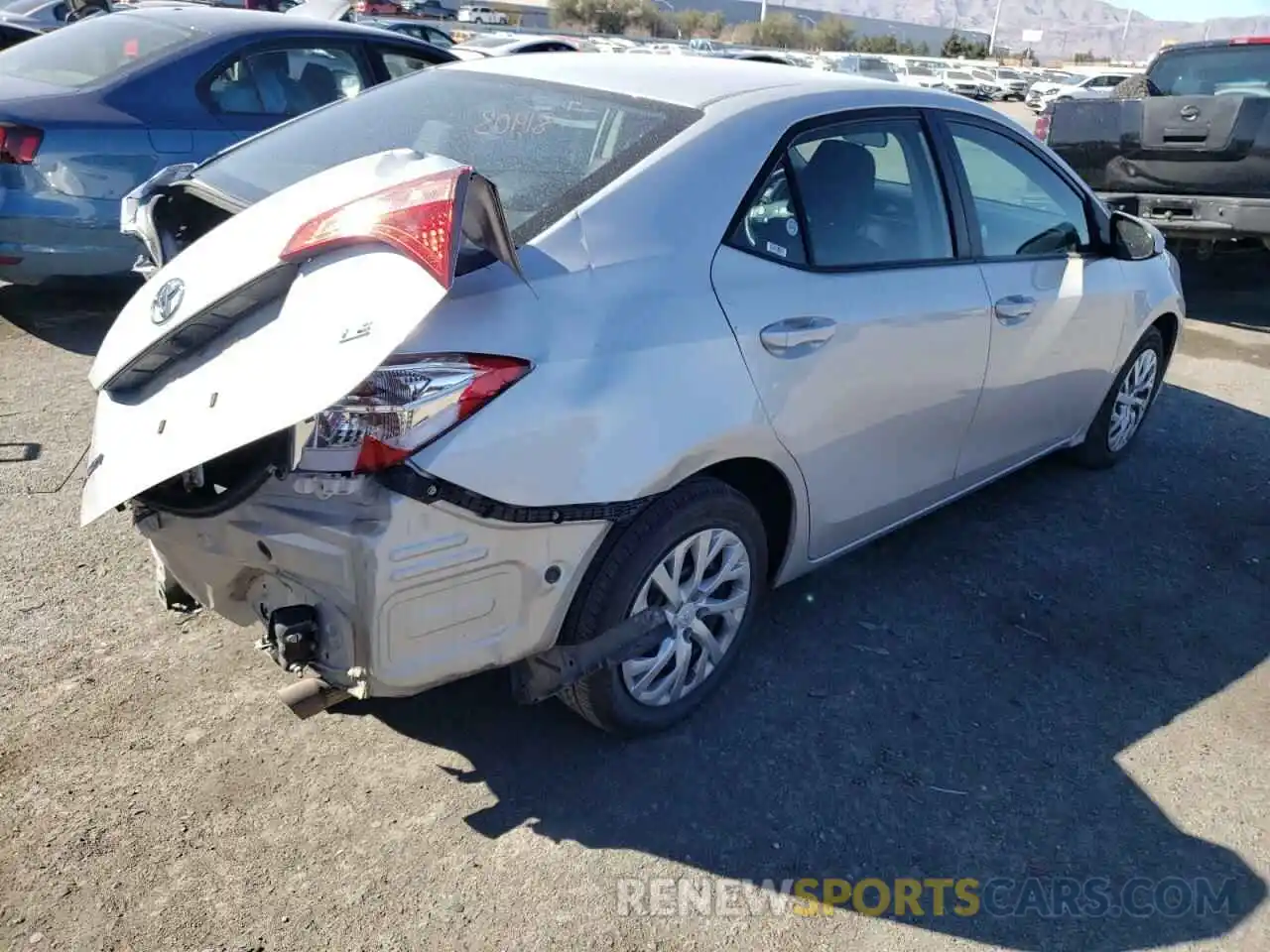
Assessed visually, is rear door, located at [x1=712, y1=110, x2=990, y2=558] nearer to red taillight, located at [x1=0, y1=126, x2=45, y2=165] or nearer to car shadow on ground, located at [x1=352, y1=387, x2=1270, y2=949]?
car shadow on ground, located at [x1=352, y1=387, x2=1270, y2=949]

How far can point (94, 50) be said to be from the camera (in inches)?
227

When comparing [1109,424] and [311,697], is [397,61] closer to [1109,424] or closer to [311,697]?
[1109,424]

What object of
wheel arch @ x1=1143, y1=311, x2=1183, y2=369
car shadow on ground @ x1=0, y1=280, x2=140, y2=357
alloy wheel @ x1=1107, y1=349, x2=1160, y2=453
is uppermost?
wheel arch @ x1=1143, y1=311, x2=1183, y2=369

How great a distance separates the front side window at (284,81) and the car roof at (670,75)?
2.69m

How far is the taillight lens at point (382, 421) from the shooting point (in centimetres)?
215

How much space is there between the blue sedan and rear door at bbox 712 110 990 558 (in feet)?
12.6

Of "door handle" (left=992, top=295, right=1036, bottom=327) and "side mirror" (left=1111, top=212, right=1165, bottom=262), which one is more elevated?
"side mirror" (left=1111, top=212, right=1165, bottom=262)

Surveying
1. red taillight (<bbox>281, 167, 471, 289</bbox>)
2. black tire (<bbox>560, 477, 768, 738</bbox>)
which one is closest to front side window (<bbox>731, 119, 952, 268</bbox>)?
black tire (<bbox>560, 477, 768, 738</bbox>)

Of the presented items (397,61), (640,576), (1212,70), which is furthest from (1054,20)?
(640,576)

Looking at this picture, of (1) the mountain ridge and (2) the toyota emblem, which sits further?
(1) the mountain ridge

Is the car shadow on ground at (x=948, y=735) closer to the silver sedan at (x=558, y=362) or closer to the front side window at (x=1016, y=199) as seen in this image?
the silver sedan at (x=558, y=362)

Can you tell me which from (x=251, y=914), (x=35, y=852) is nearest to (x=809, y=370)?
(x=251, y=914)

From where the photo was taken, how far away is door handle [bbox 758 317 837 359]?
279 centimetres

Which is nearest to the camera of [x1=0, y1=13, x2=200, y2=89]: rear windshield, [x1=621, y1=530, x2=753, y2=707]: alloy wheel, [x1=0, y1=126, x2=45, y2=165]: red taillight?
[x1=621, y1=530, x2=753, y2=707]: alloy wheel
